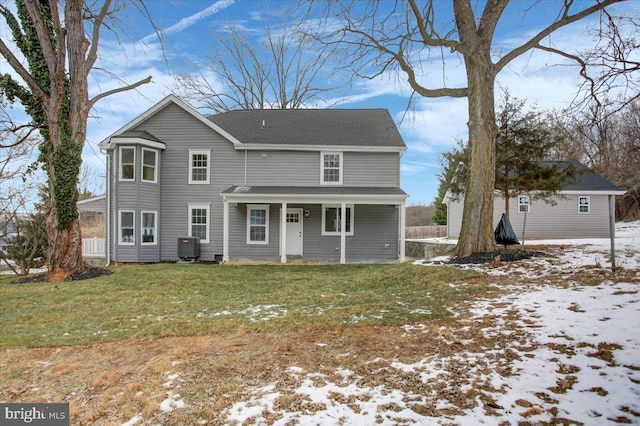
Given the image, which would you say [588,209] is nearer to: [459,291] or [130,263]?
[459,291]

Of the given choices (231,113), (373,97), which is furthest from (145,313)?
(373,97)

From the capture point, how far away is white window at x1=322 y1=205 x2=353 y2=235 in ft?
51.6

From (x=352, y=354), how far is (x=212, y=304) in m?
3.76

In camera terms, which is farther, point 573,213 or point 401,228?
point 573,213

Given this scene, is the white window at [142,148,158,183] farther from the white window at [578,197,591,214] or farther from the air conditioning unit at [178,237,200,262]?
the white window at [578,197,591,214]

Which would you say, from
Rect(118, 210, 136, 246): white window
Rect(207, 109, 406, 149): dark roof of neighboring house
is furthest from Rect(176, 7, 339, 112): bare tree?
Rect(118, 210, 136, 246): white window

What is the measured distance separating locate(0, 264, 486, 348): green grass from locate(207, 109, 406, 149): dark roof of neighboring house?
734cm

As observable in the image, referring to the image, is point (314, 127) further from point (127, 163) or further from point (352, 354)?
point (352, 354)

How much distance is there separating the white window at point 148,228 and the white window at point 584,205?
75.3 feet

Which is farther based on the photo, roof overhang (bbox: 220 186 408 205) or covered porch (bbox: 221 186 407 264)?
covered porch (bbox: 221 186 407 264)

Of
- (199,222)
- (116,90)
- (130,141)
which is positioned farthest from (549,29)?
(130,141)

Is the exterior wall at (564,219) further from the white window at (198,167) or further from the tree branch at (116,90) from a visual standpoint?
the tree branch at (116,90)

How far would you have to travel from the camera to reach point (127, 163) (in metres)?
14.6

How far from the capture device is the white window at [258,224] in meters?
15.7
